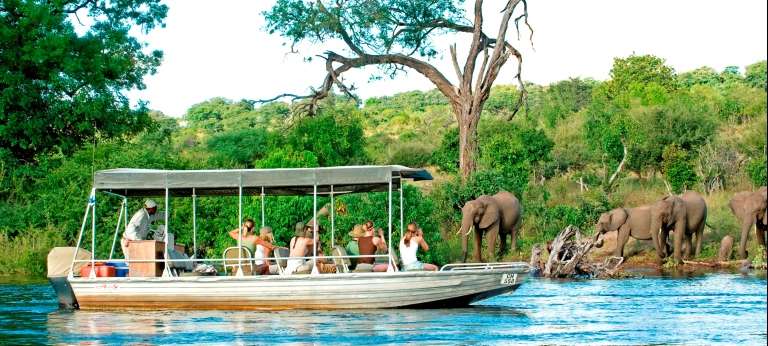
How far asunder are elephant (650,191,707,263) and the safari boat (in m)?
12.6

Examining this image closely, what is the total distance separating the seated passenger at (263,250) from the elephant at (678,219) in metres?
14.3

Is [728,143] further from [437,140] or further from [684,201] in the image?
[437,140]

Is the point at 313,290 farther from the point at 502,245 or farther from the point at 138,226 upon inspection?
the point at 502,245

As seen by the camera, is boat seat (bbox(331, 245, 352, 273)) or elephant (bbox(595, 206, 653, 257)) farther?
elephant (bbox(595, 206, 653, 257))

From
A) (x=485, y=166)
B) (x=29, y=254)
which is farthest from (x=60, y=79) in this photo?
(x=485, y=166)

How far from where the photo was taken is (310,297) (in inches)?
835

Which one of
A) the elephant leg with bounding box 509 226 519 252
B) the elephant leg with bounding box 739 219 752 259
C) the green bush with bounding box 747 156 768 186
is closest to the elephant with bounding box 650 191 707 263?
the elephant leg with bounding box 739 219 752 259

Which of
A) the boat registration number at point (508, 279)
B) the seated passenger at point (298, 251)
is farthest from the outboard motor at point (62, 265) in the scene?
the boat registration number at point (508, 279)

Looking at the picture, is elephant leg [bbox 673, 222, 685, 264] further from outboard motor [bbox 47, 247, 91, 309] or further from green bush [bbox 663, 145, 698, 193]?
outboard motor [bbox 47, 247, 91, 309]

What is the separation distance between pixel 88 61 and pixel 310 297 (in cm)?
2163

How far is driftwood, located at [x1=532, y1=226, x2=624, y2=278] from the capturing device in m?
29.2

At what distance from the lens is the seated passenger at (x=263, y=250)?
21656 millimetres

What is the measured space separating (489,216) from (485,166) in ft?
31.2

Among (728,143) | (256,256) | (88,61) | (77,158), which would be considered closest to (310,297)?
(256,256)
